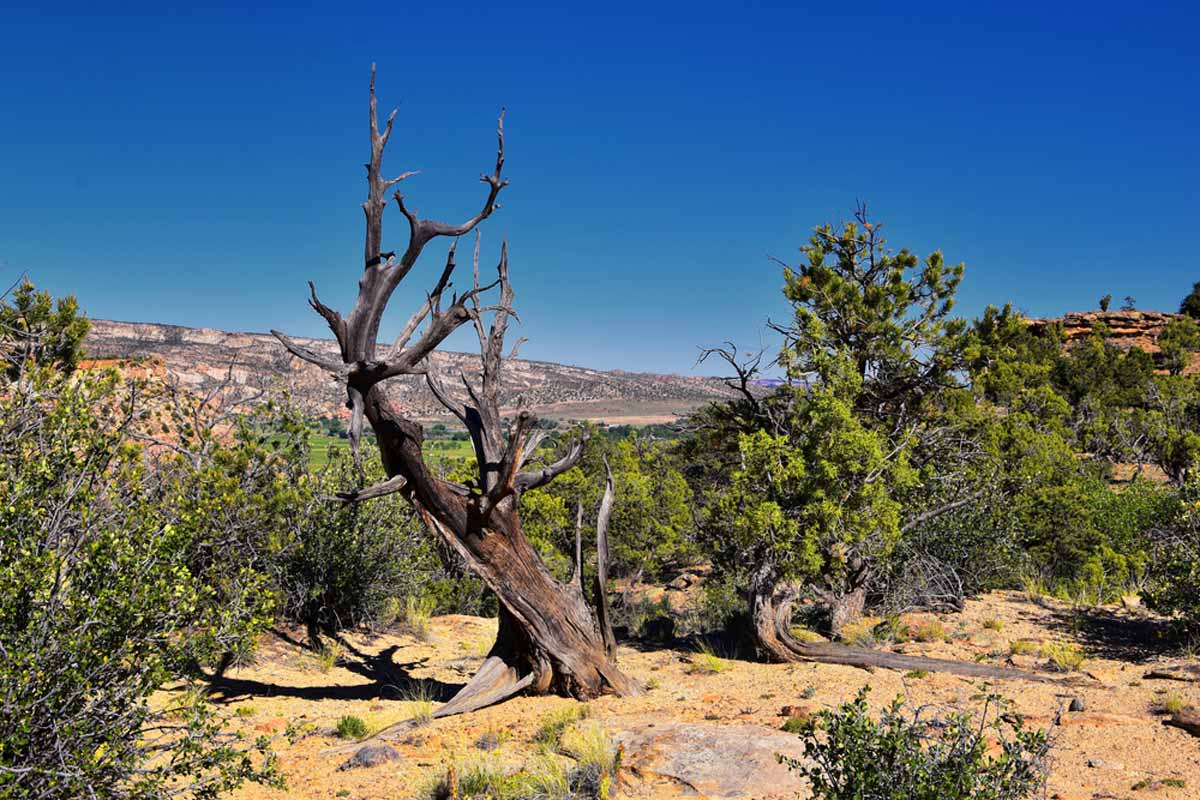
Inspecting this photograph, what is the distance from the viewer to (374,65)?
6.18m

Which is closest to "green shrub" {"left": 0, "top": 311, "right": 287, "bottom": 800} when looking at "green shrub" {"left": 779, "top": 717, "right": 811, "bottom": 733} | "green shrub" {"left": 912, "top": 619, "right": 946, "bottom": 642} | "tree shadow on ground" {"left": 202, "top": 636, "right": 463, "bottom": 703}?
"tree shadow on ground" {"left": 202, "top": 636, "right": 463, "bottom": 703}

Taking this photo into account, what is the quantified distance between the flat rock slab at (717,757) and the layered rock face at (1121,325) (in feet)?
185

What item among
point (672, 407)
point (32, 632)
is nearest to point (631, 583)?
point (32, 632)

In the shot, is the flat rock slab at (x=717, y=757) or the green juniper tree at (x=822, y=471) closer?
the flat rock slab at (x=717, y=757)

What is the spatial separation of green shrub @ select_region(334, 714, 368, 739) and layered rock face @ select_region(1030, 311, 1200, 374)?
57281 millimetres

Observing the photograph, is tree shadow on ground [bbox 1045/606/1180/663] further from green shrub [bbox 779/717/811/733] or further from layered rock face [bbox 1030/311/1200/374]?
layered rock face [bbox 1030/311/1200/374]

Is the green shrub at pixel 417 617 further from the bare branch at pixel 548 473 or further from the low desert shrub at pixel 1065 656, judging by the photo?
the low desert shrub at pixel 1065 656

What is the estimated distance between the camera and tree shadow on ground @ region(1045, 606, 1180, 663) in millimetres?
9164

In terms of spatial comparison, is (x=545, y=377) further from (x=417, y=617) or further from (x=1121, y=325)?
(x=417, y=617)

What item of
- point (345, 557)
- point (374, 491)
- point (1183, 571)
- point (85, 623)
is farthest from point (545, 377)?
point (85, 623)

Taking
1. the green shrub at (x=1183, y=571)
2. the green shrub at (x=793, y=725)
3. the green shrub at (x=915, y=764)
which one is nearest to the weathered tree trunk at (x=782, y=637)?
the green shrub at (x=1183, y=571)

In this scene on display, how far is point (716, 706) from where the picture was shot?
7.81 metres

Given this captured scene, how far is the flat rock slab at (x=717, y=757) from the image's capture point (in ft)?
17.4

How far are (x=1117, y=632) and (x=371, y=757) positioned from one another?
9646mm
